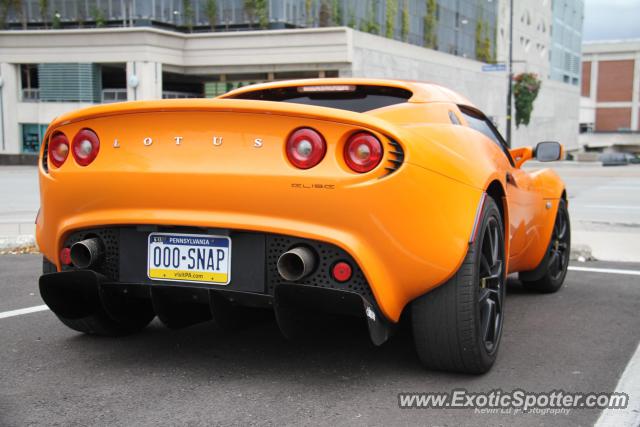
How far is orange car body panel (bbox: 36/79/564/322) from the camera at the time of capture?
9.63 ft

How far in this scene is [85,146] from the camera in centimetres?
333

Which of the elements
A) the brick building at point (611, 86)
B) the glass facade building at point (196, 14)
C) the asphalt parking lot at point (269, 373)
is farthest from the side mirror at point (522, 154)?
the brick building at point (611, 86)

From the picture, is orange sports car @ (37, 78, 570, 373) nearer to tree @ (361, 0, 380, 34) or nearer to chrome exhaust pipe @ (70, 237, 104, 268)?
chrome exhaust pipe @ (70, 237, 104, 268)

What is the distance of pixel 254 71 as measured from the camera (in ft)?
136

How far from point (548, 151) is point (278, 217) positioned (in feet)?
8.95

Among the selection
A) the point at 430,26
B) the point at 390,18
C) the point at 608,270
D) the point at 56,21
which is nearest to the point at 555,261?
the point at 608,270

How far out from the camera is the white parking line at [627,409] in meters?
2.79

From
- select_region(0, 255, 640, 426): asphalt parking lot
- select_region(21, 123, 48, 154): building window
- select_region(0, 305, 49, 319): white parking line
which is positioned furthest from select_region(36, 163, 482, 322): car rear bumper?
select_region(21, 123, 48, 154): building window

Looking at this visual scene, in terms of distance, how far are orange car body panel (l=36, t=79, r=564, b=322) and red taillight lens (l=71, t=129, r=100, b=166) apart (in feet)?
0.11

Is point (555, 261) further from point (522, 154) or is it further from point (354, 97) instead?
point (354, 97)

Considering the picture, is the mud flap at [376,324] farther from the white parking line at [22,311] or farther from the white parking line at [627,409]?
the white parking line at [22,311]

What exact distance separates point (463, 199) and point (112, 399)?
1.69 m

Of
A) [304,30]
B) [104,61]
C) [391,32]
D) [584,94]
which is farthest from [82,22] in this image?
[584,94]

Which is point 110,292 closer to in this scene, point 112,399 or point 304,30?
point 112,399
